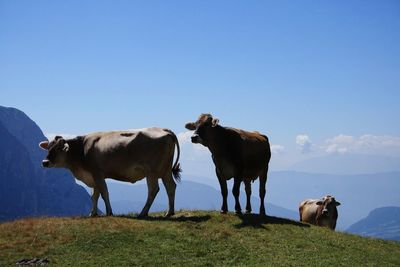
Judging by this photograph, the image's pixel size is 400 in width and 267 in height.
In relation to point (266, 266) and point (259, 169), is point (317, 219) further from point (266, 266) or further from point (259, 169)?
point (266, 266)

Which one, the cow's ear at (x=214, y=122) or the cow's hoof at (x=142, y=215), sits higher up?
the cow's ear at (x=214, y=122)

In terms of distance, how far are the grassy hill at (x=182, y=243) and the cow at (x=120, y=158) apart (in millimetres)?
2092

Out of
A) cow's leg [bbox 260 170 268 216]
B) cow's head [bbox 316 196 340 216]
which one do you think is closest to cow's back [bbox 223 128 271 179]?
cow's leg [bbox 260 170 268 216]

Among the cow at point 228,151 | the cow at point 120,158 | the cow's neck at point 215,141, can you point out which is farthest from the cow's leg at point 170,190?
the cow's neck at point 215,141

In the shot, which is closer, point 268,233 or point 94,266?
point 94,266

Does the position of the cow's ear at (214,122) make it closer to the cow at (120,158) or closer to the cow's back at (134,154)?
the cow at (120,158)

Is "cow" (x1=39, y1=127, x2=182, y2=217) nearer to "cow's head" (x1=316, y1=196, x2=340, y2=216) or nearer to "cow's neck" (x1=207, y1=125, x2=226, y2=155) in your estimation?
"cow's neck" (x1=207, y1=125, x2=226, y2=155)

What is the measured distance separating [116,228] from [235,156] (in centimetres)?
659

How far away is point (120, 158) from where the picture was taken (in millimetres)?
20578

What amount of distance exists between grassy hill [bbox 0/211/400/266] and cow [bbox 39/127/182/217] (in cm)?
209

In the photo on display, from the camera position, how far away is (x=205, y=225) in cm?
1823

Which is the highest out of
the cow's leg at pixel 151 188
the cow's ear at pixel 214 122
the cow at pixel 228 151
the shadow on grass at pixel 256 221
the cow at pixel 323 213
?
the cow's ear at pixel 214 122

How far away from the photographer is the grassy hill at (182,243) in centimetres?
1473

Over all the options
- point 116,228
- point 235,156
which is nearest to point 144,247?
point 116,228
